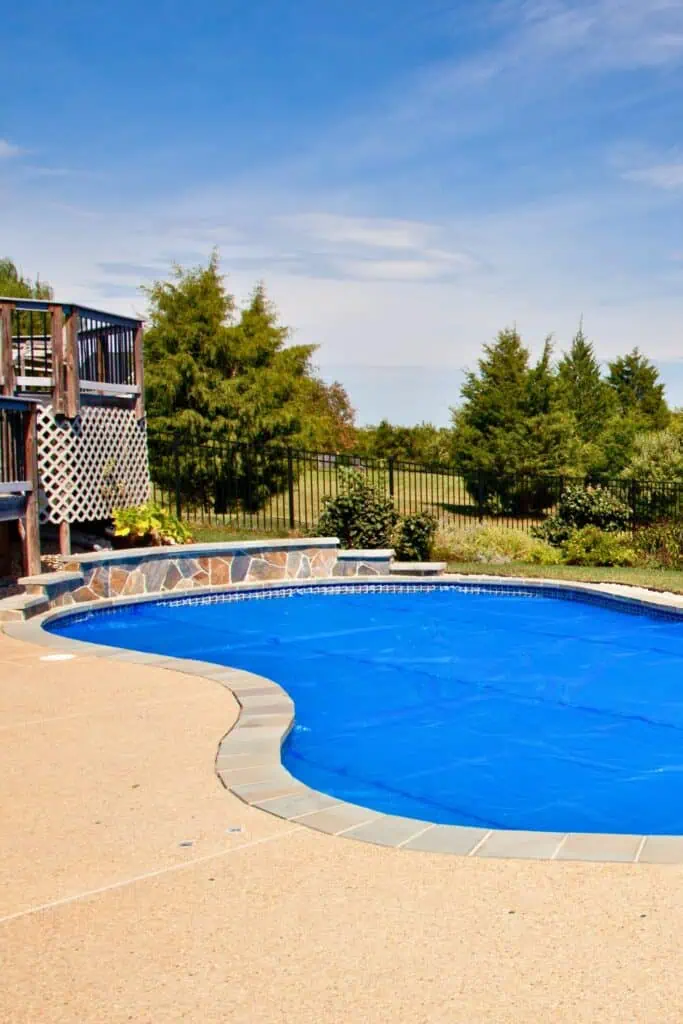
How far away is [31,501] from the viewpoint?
423 inches

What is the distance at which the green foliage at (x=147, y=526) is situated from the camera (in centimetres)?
1292

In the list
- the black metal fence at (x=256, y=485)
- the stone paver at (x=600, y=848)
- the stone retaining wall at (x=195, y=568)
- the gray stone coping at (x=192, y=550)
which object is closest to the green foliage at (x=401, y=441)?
the black metal fence at (x=256, y=485)

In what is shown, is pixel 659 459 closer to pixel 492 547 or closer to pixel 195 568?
pixel 492 547

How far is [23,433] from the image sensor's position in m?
10.8

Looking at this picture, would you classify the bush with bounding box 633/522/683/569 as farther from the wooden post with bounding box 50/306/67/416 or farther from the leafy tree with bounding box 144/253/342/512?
the wooden post with bounding box 50/306/67/416

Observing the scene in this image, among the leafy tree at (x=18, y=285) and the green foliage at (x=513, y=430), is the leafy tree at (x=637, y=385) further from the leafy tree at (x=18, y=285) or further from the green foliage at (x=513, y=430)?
the leafy tree at (x=18, y=285)

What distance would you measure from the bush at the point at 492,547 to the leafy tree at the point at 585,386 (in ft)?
49.2

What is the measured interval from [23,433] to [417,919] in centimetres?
889

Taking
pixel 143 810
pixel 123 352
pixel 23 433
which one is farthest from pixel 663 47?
pixel 143 810

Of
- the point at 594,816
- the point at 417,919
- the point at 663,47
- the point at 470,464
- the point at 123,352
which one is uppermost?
the point at 663,47

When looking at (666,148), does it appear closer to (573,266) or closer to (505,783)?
(573,266)

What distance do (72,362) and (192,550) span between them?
286cm

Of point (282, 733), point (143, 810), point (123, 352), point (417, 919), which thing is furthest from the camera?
point (123, 352)

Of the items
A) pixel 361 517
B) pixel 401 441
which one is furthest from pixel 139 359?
pixel 401 441
